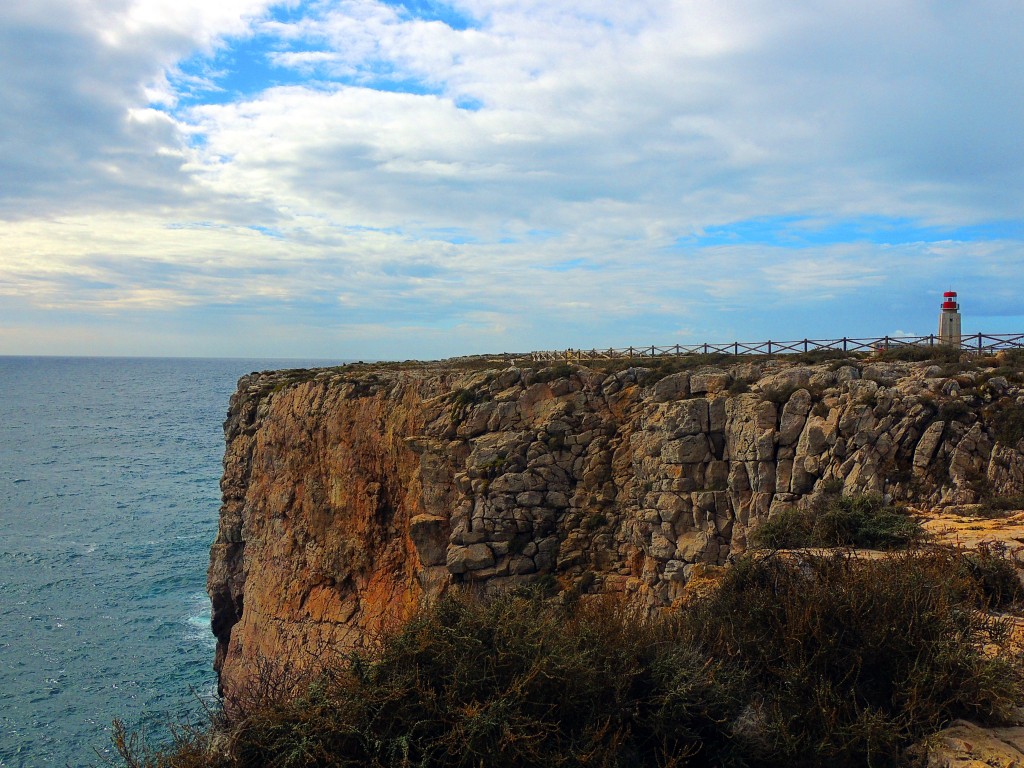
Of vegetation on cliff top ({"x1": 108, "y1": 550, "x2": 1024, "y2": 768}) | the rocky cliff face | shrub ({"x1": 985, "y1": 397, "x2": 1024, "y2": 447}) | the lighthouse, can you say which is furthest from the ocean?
the lighthouse

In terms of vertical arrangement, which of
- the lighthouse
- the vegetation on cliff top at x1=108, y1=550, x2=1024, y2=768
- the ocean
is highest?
the lighthouse

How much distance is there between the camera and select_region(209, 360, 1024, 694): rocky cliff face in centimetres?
1579

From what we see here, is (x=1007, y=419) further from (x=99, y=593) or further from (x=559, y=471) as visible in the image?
(x=99, y=593)

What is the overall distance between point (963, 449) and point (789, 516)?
4633 mm

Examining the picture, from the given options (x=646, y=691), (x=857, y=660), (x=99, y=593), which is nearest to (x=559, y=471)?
(x=646, y=691)

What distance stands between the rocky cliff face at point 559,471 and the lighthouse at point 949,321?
4.78 metres

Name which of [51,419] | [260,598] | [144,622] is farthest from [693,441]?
[51,419]

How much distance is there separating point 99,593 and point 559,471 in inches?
1139

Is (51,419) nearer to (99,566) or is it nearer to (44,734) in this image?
(99,566)

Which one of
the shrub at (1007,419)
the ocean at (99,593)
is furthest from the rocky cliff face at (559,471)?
the ocean at (99,593)

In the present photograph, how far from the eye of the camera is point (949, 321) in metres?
22.5

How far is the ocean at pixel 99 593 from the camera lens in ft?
84.4

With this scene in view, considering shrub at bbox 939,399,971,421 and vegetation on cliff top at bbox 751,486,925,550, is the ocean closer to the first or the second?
vegetation on cliff top at bbox 751,486,925,550

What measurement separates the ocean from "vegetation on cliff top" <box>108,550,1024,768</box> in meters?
1.60
